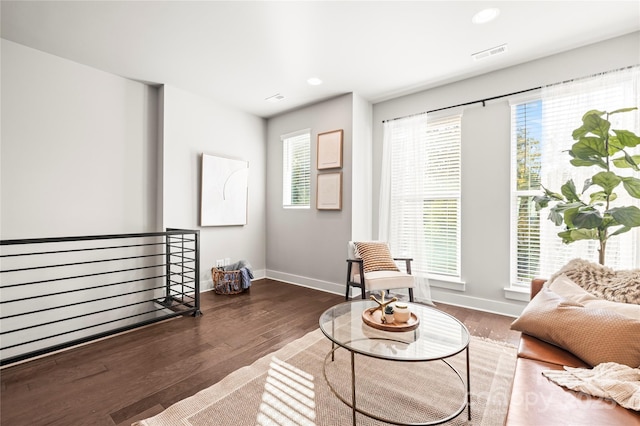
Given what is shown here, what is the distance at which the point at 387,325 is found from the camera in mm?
1751

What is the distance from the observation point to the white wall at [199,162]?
3.81 metres

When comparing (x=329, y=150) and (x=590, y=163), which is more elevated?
(x=329, y=150)

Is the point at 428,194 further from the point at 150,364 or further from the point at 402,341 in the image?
the point at 150,364

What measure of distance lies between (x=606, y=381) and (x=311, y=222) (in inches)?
141

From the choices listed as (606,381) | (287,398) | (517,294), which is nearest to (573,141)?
(517,294)

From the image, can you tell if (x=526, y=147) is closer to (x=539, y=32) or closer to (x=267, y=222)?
(x=539, y=32)

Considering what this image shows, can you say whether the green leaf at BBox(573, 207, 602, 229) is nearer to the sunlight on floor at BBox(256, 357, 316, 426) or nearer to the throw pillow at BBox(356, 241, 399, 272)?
the throw pillow at BBox(356, 241, 399, 272)

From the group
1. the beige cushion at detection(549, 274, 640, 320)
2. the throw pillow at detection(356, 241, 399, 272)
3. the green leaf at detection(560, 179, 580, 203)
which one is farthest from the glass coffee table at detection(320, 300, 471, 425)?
the green leaf at detection(560, 179, 580, 203)

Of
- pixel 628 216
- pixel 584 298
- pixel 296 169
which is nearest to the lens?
pixel 584 298

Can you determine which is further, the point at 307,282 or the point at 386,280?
Answer: the point at 307,282

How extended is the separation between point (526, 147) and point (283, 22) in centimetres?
275

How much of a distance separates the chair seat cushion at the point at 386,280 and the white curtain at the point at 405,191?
53 centimetres

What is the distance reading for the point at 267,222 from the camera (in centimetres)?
509

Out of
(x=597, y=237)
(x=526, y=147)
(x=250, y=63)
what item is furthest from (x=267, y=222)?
(x=597, y=237)
